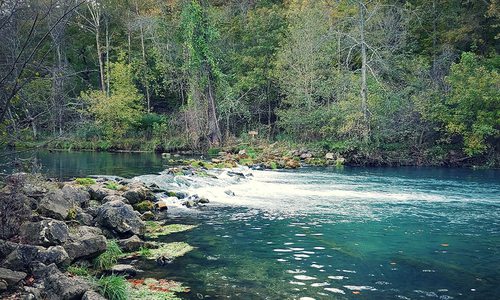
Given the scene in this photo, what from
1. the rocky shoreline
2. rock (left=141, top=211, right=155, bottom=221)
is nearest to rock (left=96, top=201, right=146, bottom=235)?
the rocky shoreline

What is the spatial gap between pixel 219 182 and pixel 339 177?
7.51 metres

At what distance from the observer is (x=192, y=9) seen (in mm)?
39406

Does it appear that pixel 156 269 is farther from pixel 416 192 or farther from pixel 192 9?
pixel 192 9

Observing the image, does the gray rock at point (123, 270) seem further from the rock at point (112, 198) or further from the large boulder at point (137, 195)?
the large boulder at point (137, 195)

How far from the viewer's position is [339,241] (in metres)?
12.4

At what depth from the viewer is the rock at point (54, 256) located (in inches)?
338

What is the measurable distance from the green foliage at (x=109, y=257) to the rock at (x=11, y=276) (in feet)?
5.76

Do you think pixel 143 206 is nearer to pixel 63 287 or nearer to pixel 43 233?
pixel 43 233

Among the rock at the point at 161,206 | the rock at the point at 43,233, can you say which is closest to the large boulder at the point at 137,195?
the rock at the point at 161,206

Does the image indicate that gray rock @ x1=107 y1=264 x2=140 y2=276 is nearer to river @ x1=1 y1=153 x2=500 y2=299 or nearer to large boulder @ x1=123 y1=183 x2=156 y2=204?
river @ x1=1 y1=153 x2=500 y2=299

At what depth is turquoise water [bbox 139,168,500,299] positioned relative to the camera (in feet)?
29.4

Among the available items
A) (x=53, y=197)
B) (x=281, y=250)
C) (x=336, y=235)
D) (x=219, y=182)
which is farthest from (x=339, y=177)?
(x=53, y=197)

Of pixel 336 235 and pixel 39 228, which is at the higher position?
pixel 39 228

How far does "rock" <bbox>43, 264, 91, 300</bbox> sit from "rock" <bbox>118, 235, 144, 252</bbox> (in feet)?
10.4
